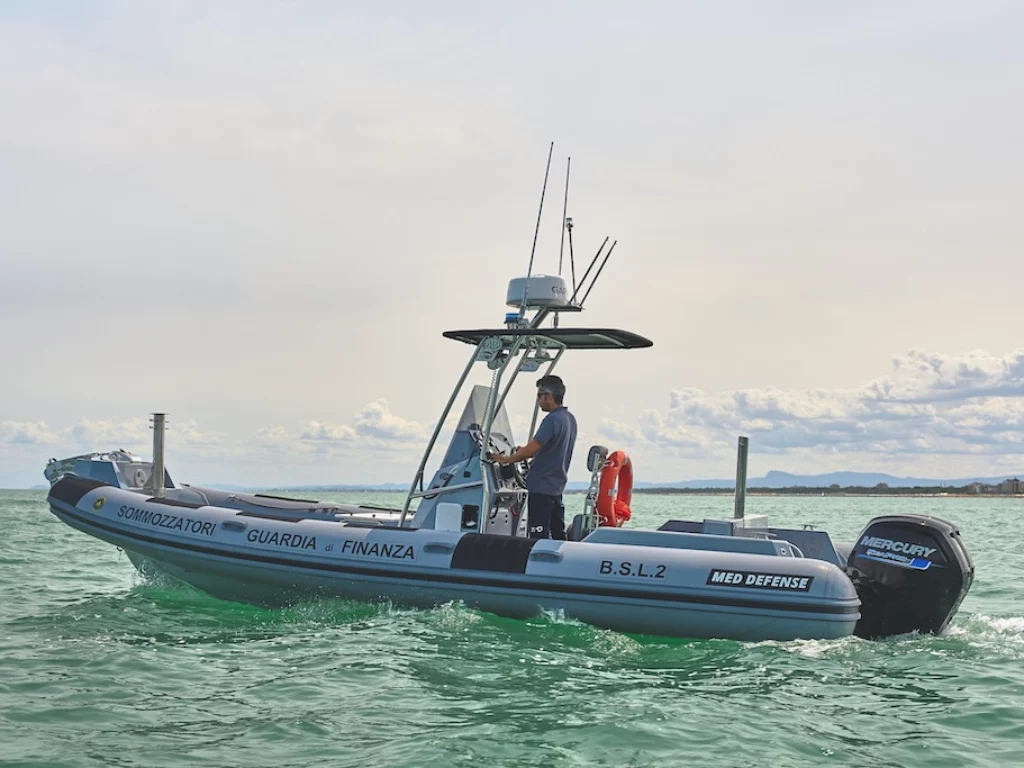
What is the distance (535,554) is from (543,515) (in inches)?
18.0

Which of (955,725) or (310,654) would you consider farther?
(310,654)

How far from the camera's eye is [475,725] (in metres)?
4.20

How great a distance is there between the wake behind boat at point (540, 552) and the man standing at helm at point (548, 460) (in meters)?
0.22

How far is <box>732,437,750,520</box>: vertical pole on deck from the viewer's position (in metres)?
8.49

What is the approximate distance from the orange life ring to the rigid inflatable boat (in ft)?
0.06

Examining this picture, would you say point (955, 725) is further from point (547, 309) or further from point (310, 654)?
point (547, 309)

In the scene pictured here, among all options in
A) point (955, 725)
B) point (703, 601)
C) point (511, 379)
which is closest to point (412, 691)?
point (703, 601)

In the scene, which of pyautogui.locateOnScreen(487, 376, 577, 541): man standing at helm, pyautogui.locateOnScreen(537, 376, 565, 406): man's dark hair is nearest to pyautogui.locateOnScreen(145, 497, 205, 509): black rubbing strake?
pyautogui.locateOnScreen(487, 376, 577, 541): man standing at helm

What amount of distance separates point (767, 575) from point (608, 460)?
1.52m

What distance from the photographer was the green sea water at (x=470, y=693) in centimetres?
395

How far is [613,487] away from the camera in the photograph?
23.2ft

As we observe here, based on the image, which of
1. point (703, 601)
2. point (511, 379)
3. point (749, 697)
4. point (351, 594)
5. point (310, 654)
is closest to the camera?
point (749, 697)

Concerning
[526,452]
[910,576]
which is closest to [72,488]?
[526,452]

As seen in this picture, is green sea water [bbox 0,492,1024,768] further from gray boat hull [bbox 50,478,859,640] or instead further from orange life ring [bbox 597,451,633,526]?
orange life ring [bbox 597,451,633,526]
